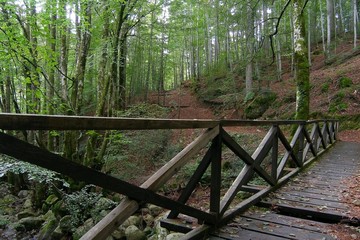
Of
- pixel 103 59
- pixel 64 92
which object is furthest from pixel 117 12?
pixel 64 92

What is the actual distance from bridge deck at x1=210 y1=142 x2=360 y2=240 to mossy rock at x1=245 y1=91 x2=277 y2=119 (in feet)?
34.5

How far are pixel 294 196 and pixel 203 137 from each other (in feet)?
8.81

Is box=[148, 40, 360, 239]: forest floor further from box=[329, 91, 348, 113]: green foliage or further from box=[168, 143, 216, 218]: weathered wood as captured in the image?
box=[168, 143, 216, 218]: weathered wood

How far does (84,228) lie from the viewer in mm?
7074

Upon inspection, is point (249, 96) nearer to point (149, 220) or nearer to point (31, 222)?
point (149, 220)

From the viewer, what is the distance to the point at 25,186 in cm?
1189

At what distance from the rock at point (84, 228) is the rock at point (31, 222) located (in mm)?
1822

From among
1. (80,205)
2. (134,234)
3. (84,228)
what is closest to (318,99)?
(134,234)

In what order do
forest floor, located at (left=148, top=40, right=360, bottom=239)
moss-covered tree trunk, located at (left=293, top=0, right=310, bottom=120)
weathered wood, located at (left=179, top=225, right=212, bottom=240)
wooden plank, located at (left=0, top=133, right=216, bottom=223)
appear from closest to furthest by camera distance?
wooden plank, located at (left=0, top=133, right=216, bottom=223) → weathered wood, located at (left=179, top=225, right=212, bottom=240) → moss-covered tree trunk, located at (left=293, top=0, right=310, bottom=120) → forest floor, located at (left=148, top=40, right=360, bottom=239)

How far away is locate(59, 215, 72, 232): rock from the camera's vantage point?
7.44 meters

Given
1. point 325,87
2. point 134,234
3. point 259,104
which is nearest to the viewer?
point 134,234

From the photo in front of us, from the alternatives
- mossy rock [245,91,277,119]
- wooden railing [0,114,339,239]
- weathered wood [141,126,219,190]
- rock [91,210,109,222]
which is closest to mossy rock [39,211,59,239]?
rock [91,210,109,222]

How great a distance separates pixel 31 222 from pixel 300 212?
7.59m

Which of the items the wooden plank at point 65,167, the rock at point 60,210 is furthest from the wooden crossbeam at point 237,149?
the rock at point 60,210
